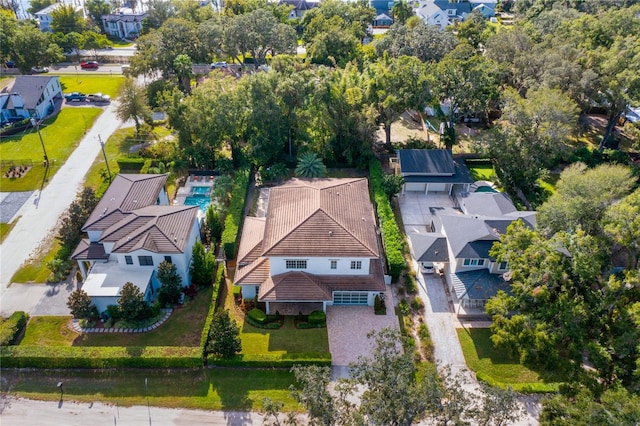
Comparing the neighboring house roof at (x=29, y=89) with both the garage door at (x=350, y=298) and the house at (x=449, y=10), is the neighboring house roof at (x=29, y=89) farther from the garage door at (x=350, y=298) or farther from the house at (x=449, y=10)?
the house at (x=449, y=10)

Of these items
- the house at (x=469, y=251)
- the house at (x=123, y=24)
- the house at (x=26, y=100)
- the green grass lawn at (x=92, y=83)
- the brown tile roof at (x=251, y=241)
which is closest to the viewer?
the house at (x=469, y=251)

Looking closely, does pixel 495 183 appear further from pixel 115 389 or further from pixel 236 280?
pixel 115 389

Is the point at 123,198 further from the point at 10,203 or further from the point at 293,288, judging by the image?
the point at 293,288

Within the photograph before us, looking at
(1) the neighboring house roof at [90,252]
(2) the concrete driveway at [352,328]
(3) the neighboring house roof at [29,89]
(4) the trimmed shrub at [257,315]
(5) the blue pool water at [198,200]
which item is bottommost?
(2) the concrete driveway at [352,328]

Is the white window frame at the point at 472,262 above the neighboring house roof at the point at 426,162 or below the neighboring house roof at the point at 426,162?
below

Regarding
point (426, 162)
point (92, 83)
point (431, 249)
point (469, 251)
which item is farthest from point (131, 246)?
point (92, 83)

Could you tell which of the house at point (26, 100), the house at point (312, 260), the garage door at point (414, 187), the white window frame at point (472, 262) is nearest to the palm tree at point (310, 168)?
the garage door at point (414, 187)

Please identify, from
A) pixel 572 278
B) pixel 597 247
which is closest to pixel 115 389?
pixel 572 278
